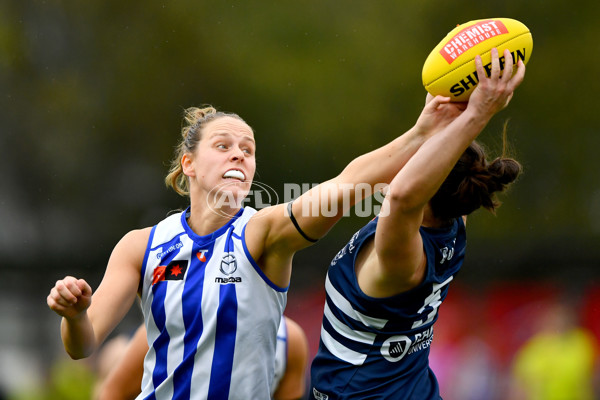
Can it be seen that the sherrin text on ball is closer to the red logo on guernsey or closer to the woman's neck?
the red logo on guernsey

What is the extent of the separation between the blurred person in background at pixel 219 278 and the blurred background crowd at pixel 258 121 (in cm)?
529

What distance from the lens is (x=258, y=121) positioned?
9.52 metres

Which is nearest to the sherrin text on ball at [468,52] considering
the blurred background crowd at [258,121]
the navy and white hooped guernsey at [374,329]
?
the navy and white hooped guernsey at [374,329]

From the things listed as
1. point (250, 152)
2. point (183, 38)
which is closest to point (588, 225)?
point (183, 38)

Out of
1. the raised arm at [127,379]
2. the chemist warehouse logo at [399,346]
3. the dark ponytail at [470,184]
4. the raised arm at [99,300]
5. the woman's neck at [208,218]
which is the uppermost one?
the dark ponytail at [470,184]

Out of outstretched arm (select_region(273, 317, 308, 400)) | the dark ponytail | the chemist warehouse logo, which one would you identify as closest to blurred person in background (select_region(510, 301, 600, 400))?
outstretched arm (select_region(273, 317, 308, 400))

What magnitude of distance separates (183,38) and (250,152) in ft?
21.4

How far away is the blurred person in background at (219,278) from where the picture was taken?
3.29m

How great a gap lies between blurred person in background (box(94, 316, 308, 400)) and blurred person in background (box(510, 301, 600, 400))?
3.86 meters

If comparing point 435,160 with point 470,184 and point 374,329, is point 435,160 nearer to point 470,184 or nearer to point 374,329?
point 470,184

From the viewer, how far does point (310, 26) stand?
9.83 m

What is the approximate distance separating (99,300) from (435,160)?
1572 mm

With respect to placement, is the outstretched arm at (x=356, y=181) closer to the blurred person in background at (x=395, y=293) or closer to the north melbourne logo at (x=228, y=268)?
the blurred person in background at (x=395, y=293)

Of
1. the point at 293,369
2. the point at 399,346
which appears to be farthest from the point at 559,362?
the point at 399,346
